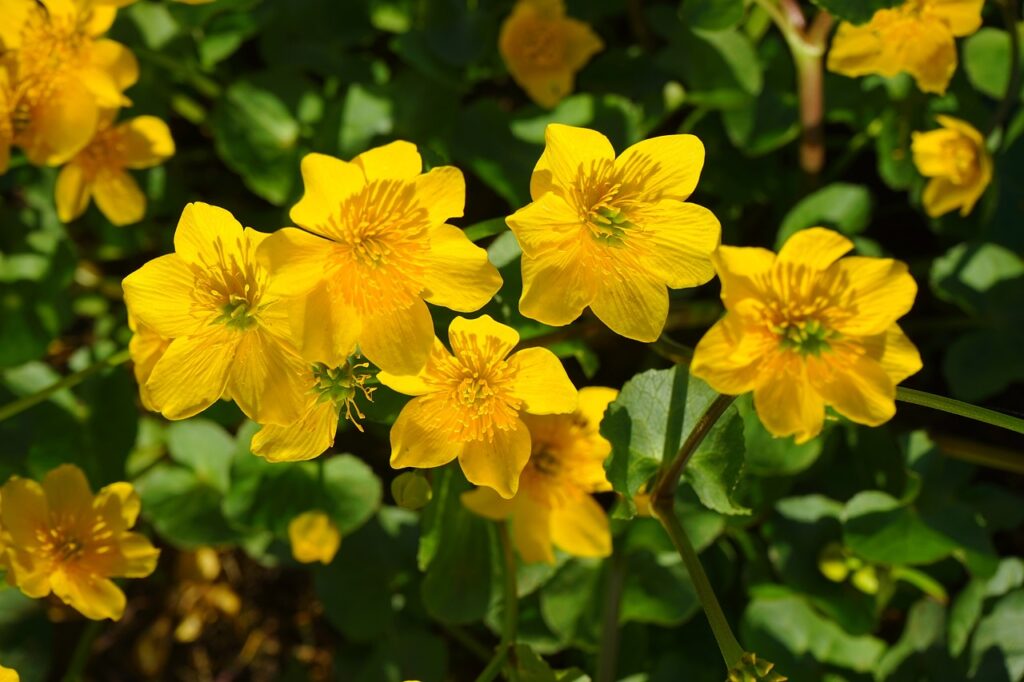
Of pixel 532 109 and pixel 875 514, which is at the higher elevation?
pixel 532 109

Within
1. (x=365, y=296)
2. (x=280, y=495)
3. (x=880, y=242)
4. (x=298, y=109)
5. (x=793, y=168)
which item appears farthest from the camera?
(x=880, y=242)

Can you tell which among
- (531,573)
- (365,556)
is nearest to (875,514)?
(531,573)

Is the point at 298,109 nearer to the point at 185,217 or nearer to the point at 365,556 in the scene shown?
the point at 185,217

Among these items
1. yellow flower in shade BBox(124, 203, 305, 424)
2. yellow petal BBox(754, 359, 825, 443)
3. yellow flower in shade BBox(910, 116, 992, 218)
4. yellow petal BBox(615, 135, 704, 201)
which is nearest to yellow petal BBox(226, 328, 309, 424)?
yellow flower in shade BBox(124, 203, 305, 424)

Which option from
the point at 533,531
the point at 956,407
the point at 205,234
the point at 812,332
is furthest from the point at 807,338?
the point at 205,234

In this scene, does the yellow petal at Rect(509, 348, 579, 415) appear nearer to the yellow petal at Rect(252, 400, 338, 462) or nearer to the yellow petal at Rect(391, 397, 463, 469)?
the yellow petal at Rect(391, 397, 463, 469)

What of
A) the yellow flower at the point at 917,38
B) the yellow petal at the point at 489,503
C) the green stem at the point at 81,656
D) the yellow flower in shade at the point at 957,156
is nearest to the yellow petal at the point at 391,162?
the yellow petal at the point at 489,503

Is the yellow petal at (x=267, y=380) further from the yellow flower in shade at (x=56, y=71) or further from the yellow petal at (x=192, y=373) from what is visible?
the yellow flower in shade at (x=56, y=71)

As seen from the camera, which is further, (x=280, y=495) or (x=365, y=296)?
(x=280, y=495)
